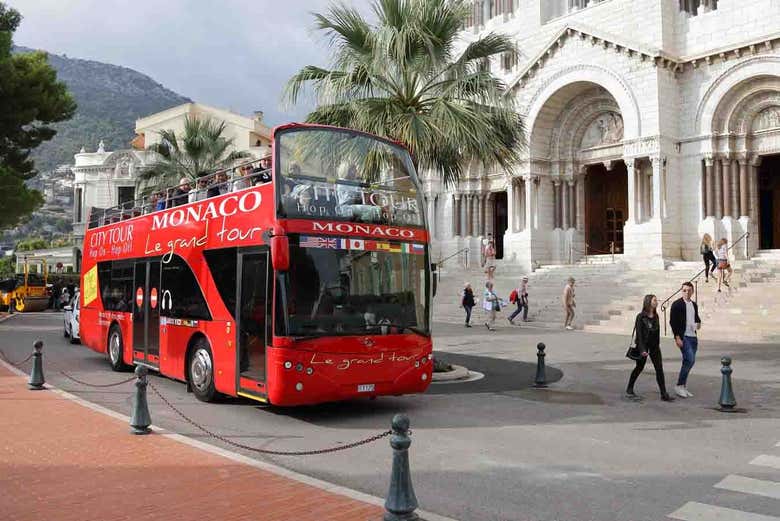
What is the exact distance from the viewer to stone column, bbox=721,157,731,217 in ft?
82.3

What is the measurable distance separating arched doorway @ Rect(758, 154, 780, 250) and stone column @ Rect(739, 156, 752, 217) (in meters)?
2.49

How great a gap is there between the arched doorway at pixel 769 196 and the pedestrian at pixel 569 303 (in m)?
11.2

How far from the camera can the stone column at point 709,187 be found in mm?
25438

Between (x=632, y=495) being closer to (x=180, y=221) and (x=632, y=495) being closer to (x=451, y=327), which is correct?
(x=180, y=221)

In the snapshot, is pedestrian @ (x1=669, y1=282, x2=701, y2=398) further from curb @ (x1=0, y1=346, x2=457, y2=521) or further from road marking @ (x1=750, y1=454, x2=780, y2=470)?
curb @ (x1=0, y1=346, x2=457, y2=521)

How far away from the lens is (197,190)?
11117 millimetres

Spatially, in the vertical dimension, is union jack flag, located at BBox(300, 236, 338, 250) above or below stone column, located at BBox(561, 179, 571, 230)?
below

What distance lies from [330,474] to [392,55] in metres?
9.10

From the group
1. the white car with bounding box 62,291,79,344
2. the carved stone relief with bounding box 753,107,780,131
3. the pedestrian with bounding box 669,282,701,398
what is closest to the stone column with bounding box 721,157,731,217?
the carved stone relief with bounding box 753,107,780,131

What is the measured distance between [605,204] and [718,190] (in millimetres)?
7504

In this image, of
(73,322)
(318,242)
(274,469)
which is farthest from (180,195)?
Result: (73,322)

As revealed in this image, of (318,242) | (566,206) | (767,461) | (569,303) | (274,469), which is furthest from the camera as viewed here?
(566,206)

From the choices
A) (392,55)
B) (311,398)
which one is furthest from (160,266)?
(392,55)

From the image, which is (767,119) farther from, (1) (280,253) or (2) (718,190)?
(1) (280,253)
